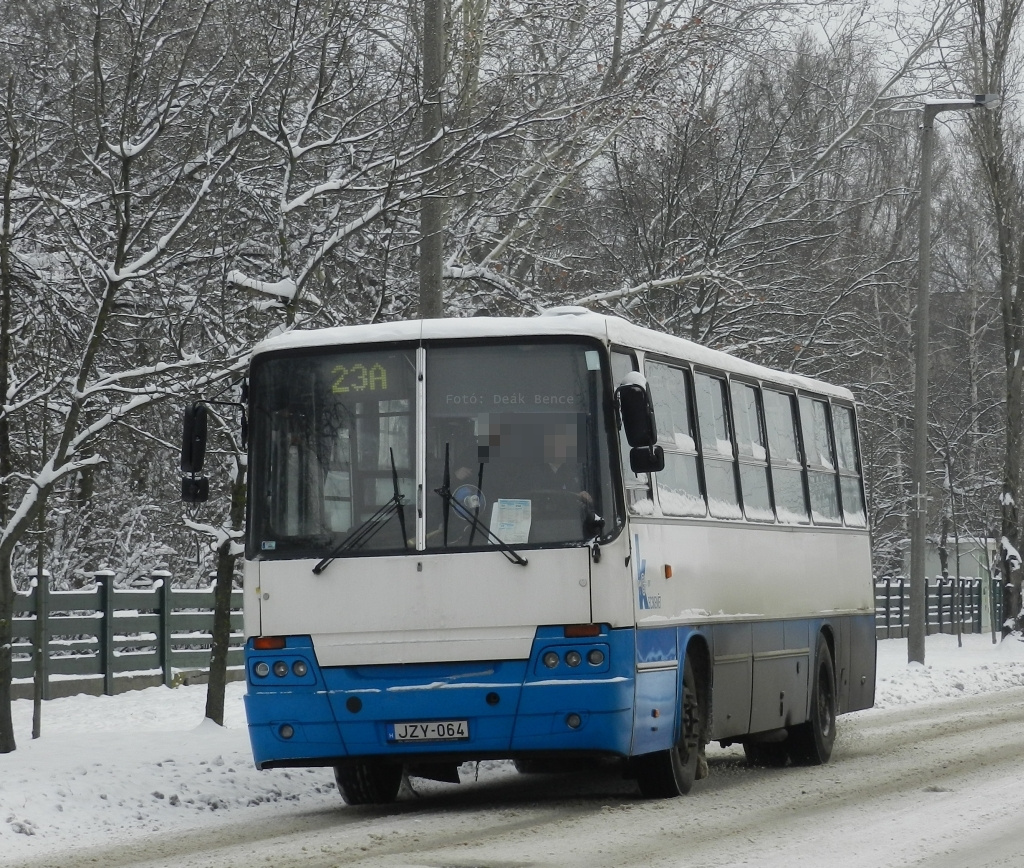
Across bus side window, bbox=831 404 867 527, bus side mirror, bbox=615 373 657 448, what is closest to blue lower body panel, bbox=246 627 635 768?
bus side mirror, bbox=615 373 657 448

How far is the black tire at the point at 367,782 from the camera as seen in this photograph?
11.9 meters

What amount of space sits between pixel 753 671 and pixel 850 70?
15.0 metres

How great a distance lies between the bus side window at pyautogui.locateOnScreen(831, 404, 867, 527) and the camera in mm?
17219

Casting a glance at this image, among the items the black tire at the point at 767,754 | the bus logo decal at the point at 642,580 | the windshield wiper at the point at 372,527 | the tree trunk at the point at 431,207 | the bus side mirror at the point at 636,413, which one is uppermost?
the tree trunk at the point at 431,207

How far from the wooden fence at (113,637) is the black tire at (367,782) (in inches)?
327

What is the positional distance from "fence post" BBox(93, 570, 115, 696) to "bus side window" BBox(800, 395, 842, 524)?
28.5ft

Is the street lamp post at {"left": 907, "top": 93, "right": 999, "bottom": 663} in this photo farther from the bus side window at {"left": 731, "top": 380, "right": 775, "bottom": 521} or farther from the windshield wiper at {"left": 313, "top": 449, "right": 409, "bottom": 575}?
the windshield wiper at {"left": 313, "top": 449, "right": 409, "bottom": 575}

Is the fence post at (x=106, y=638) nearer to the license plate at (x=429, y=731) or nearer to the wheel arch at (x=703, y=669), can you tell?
the wheel arch at (x=703, y=669)

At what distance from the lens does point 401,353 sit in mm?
11516

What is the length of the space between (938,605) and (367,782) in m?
37.9

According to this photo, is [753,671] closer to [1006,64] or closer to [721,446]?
[721,446]

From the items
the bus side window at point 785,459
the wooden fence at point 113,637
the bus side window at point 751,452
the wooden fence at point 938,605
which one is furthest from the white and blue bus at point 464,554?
the wooden fence at point 938,605

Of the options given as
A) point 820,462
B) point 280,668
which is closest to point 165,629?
point 820,462

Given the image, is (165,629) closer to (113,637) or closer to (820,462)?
(113,637)
